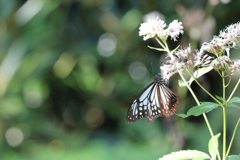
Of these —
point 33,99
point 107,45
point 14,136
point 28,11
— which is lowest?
point 14,136

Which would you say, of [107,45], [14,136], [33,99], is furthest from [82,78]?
[14,136]

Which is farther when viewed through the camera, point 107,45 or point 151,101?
point 107,45

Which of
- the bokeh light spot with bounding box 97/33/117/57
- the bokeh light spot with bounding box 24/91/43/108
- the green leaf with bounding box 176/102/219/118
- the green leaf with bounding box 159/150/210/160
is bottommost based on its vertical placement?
the green leaf with bounding box 159/150/210/160

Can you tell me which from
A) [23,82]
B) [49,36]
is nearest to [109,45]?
[49,36]

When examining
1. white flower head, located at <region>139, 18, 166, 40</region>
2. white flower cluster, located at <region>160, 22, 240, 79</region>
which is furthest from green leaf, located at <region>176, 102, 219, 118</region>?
white flower head, located at <region>139, 18, 166, 40</region>

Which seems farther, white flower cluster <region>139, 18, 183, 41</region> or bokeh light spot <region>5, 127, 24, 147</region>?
bokeh light spot <region>5, 127, 24, 147</region>

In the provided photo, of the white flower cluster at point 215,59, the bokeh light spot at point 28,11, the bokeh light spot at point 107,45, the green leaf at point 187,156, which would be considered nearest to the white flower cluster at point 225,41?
the white flower cluster at point 215,59

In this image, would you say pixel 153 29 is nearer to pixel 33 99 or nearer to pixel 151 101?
pixel 151 101

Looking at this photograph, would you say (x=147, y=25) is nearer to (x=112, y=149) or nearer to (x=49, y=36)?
(x=112, y=149)

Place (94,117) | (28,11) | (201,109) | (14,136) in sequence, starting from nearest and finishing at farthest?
(201,109)
(28,11)
(14,136)
(94,117)

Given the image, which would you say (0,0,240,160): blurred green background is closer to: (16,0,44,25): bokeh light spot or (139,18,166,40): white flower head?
(16,0,44,25): bokeh light spot
